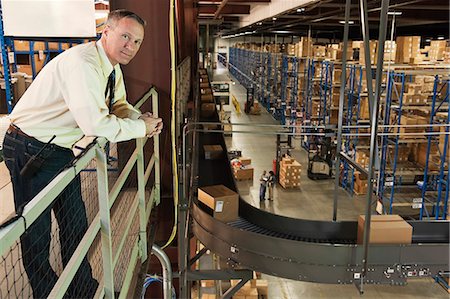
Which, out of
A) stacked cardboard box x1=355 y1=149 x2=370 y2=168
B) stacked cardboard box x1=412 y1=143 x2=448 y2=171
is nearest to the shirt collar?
stacked cardboard box x1=412 y1=143 x2=448 y2=171

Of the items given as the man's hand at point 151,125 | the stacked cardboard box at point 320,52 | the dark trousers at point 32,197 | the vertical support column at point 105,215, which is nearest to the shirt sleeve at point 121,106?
the man's hand at point 151,125

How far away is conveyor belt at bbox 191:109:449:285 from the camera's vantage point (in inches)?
185

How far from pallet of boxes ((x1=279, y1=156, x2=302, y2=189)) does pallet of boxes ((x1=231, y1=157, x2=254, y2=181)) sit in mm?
1238

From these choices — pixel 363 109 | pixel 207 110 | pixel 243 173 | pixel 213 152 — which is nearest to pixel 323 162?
pixel 363 109

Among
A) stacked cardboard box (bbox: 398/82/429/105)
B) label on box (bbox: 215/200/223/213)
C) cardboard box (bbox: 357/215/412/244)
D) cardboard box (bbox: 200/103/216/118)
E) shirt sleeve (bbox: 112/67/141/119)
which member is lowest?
cardboard box (bbox: 357/215/412/244)

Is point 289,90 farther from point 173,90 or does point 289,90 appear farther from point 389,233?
point 173,90

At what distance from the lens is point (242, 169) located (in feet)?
48.7

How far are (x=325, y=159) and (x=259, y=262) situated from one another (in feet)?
35.9

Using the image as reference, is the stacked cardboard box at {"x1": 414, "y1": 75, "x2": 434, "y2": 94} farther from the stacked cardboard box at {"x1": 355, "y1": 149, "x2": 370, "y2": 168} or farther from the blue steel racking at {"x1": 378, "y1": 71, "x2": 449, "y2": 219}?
the stacked cardboard box at {"x1": 355, "y1": 149, "x2": 370, "y2": 168}

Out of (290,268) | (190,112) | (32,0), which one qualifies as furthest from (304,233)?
(32,0)

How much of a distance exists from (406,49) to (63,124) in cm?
1190

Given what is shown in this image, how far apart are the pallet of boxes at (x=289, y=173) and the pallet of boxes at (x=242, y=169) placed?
124cm

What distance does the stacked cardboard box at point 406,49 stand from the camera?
459 inches

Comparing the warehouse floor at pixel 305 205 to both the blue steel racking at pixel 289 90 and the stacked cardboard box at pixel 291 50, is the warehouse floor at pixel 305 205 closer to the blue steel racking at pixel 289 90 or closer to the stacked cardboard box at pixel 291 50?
the blue steel racking at pixel 289 90
